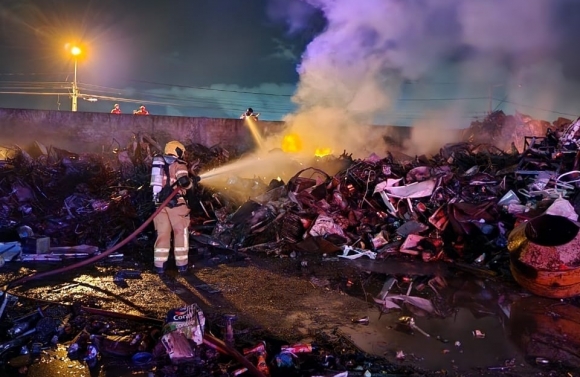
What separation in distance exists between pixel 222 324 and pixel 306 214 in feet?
13.1

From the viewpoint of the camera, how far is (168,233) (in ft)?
19.5

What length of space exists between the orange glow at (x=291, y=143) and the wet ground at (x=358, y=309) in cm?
802

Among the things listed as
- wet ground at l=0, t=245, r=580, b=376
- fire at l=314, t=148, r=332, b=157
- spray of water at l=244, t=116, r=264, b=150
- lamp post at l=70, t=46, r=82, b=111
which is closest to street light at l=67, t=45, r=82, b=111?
lamp post at l=70, t=46, r=82, b=111

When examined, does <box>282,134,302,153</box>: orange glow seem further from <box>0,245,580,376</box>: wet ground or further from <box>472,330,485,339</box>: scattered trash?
<box>472,330,485,339</box>: scattered trash

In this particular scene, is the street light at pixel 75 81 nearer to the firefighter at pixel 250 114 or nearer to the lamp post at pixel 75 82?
the lamp post at pixel 75 82

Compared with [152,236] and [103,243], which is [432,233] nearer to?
[152,236]

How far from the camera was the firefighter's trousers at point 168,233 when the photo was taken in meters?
5.88

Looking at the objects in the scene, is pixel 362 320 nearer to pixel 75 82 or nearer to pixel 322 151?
pixel 322 151

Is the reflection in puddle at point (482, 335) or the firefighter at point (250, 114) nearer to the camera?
the reflection in puddle at point (482, 335)

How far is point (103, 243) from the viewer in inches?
291

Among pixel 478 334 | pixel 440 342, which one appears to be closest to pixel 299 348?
pixel 440 342

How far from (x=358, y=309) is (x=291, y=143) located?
10.4m

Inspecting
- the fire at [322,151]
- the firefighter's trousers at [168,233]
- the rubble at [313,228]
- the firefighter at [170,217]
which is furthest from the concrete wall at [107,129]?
the firefighter's trousers at [168,233]

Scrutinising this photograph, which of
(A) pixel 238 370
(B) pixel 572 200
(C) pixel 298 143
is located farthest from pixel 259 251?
(C) pixel 298 143
